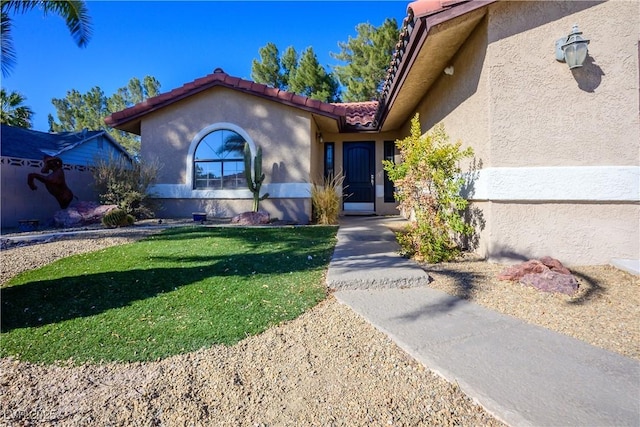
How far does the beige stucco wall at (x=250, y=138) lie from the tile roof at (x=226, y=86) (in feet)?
1.02

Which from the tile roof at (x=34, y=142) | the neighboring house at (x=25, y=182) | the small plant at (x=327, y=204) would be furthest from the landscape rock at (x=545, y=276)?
the tile roof at (x=34, y=142)

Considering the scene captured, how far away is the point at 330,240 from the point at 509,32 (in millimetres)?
4414

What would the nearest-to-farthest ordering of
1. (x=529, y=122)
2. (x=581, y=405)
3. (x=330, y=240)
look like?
(x=581, y=405)
(x=529, y=122)
(x=330, y=240)

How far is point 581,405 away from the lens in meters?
1.77

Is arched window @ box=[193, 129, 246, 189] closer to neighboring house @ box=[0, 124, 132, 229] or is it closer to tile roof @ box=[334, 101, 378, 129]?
neighboring house @ box=[0, 124, 132, 229]

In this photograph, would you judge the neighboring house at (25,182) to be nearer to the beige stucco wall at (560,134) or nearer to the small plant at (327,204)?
the small plant at (327,204)

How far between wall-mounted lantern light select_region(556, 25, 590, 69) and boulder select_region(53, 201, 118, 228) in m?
10.6

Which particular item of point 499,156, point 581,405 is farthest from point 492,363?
point 499,156

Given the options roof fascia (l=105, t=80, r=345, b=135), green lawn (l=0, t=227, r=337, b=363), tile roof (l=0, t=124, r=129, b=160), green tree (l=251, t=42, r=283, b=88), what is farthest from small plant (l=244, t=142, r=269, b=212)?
green tree (l=251, t=42, r=283, b=88)

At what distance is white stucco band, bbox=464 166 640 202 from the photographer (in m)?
4.29

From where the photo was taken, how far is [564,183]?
14.4ft

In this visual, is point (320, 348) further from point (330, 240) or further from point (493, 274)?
point (330, 240)

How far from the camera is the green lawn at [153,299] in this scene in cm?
266

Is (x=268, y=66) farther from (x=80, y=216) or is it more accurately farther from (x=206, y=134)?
(x=80, y=216)
